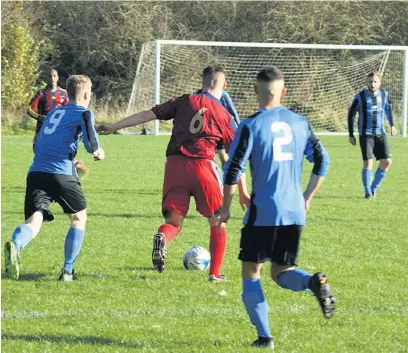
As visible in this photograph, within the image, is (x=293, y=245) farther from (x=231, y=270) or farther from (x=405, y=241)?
(x=405, y=241)

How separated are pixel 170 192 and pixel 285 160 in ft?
7.65

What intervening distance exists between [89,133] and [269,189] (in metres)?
2.13

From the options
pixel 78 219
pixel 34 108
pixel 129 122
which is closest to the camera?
pixel 129 122

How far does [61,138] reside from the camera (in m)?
7.47

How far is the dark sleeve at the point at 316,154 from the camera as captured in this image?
5.80 meters

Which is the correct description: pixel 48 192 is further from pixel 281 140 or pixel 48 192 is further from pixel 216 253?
pixel 281 140

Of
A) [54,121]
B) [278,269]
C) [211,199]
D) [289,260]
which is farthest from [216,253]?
[289,260]

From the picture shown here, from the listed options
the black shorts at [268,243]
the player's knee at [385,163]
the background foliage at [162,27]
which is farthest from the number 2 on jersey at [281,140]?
the background foliage at [162,27]

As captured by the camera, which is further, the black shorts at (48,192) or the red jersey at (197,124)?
the red jersey at (197,124)

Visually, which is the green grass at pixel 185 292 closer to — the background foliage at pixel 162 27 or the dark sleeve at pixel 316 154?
the dark sleeve at pixel 316 154

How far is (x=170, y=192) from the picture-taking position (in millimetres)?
7762

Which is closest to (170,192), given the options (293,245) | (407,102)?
(293,245)

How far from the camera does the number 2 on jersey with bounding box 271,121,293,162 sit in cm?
552

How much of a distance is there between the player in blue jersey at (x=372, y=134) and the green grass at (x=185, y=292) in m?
0.96
